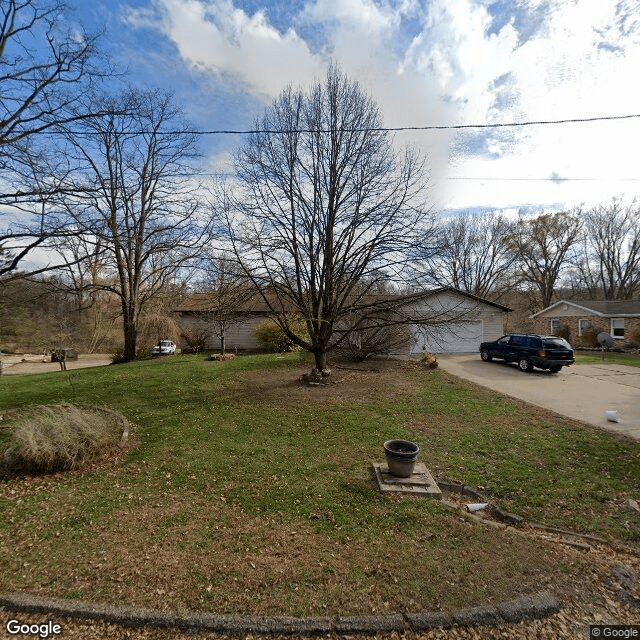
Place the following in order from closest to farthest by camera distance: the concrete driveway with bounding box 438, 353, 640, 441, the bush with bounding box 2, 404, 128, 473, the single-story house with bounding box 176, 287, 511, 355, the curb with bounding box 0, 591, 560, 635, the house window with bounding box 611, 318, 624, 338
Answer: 1. the curb with bounding box 0, 591, 560, 635
2. the bush with bounding box 2, 404, 128, 473
3. the concrete driveway with bounding box 438, 353, 640, 441
4. the single-story house with bounding box 176, 287, 511, 355
5. the house window with bounding box 611, 318, 624, 338

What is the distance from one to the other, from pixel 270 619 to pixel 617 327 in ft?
97.7

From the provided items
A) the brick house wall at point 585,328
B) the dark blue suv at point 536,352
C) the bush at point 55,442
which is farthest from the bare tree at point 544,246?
the bush at point 55,442

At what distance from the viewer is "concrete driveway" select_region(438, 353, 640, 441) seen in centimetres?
845

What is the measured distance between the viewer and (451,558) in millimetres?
3223

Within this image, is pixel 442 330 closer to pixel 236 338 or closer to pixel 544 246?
pixel 236 338

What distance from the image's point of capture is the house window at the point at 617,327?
22828 millimetres

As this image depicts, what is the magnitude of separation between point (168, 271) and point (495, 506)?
62.8 feet

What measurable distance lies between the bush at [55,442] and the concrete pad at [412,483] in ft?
15.0

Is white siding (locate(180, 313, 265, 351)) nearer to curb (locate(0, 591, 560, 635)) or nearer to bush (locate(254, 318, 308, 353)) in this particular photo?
bush (locate(254, 318, 308, 353))

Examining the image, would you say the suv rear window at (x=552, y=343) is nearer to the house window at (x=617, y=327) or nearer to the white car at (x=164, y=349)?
the house window at (x=617, y=327)

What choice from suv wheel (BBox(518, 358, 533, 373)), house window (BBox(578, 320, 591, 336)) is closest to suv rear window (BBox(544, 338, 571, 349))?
suv wheel (BBox(518, 358, 533, 373))

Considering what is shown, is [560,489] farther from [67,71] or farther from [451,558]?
→ [67,71]

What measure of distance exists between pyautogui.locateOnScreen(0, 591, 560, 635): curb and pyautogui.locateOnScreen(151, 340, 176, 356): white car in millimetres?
21644

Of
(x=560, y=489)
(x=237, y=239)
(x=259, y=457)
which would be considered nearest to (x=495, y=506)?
(x=560, y=489)
